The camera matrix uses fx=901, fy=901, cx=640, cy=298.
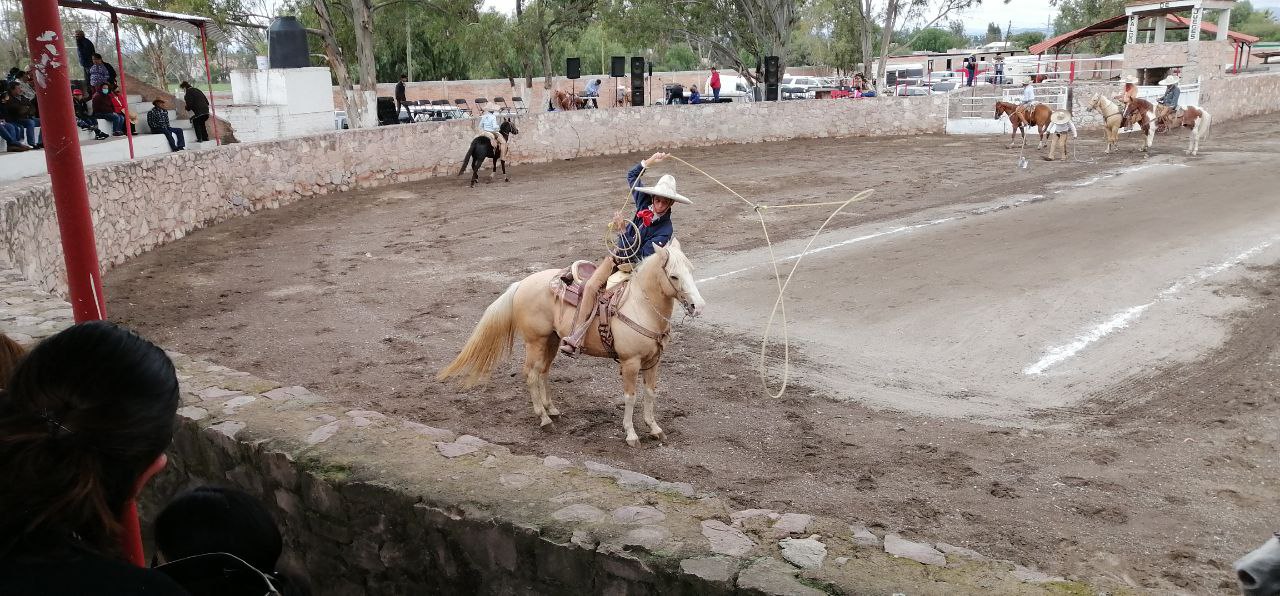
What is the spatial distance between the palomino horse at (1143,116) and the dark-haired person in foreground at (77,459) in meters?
24.8

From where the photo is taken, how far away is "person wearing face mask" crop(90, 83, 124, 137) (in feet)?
57.2

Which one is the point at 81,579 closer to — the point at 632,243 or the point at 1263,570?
the point at 1263,570

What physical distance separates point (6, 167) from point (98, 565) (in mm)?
15083

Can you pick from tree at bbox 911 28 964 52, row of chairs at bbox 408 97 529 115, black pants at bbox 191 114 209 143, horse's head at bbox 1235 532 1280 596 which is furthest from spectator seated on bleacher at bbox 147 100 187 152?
tree at bbox 911 28 964 52

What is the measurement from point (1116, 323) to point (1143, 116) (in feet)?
52.5

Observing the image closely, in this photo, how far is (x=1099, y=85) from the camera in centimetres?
3148

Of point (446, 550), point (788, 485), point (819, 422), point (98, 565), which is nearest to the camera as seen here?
point (98, 565)

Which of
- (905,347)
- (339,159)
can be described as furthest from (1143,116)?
(339,159)

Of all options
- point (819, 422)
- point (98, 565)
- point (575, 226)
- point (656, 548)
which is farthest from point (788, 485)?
point (575, 226)

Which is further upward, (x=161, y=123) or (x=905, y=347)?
(x=161, y=123)

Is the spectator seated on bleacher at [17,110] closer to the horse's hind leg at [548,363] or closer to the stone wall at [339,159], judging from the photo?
the stone wall at [339,159]

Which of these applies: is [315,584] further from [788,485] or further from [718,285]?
[718,285]

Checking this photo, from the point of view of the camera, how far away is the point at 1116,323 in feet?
30.8

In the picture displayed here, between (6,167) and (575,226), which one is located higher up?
(6,167)
